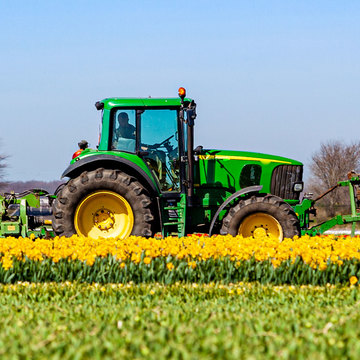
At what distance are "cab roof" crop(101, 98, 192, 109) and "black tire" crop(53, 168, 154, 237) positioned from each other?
4.36 ft

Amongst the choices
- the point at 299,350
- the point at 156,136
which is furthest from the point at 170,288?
the point at 156,136

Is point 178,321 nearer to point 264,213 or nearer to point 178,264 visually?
point 178,264

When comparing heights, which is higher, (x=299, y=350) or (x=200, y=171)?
(x=200, y=171)

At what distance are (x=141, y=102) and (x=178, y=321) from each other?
20.7ft

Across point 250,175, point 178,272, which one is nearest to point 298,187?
point 250,175

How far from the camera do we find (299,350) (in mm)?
4051

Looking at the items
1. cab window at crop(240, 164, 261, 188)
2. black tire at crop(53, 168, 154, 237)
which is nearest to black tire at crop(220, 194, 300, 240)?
cab window at crop(240, 164, 261, 188)

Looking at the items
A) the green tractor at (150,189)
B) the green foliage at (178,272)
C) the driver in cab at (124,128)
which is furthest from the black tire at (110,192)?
the green foliage at (178,272)

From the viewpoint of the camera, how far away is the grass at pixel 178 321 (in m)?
4.03

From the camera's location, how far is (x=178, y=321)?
5.09 m

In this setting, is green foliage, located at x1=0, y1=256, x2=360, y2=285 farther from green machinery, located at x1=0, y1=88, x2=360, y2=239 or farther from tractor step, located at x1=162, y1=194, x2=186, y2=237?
tractor step, located at x1=162, y1=194, x2=186, y2=237

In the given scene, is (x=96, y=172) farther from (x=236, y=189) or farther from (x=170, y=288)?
(x=170, y=288)

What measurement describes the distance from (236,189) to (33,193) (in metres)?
3.99

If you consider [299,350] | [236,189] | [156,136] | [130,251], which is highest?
[156,136]
